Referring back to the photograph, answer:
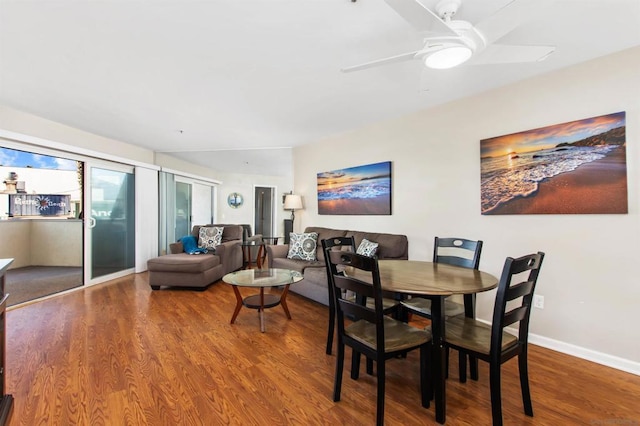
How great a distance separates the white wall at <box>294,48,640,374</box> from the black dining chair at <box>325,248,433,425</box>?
150 cm

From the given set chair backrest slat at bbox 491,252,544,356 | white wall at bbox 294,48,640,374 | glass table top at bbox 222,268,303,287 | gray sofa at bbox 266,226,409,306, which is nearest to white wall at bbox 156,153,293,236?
gray sofa at bbox 266,226,409,306

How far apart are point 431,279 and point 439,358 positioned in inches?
17.4

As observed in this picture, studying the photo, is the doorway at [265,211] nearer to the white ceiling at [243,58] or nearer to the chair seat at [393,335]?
the white ceiling at [243,58]

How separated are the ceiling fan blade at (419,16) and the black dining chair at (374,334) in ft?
3.92

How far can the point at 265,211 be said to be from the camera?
8375 mm

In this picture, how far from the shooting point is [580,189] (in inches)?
88.3

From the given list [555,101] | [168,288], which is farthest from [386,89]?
[168,288]

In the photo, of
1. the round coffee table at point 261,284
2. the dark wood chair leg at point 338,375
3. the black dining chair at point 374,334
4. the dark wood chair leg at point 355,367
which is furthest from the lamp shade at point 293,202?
the dark wood chair leg at point 338,375

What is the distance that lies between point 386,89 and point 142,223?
15.6 feet

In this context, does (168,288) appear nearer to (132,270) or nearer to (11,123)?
(132,270)

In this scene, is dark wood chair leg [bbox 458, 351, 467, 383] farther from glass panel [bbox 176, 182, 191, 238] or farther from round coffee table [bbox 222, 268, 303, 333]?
glass panel [bbox 176, 182, 191, 238]

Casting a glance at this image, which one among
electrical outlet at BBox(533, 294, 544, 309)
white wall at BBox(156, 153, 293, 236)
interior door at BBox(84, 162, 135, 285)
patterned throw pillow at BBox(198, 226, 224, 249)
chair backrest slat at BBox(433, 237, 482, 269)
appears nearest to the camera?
chair backrest slat at BBox(433, 237, 482, 269)

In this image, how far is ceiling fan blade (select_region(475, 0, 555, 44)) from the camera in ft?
4.06

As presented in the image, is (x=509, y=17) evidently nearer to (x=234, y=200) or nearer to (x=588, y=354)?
(x=588, y=354)
